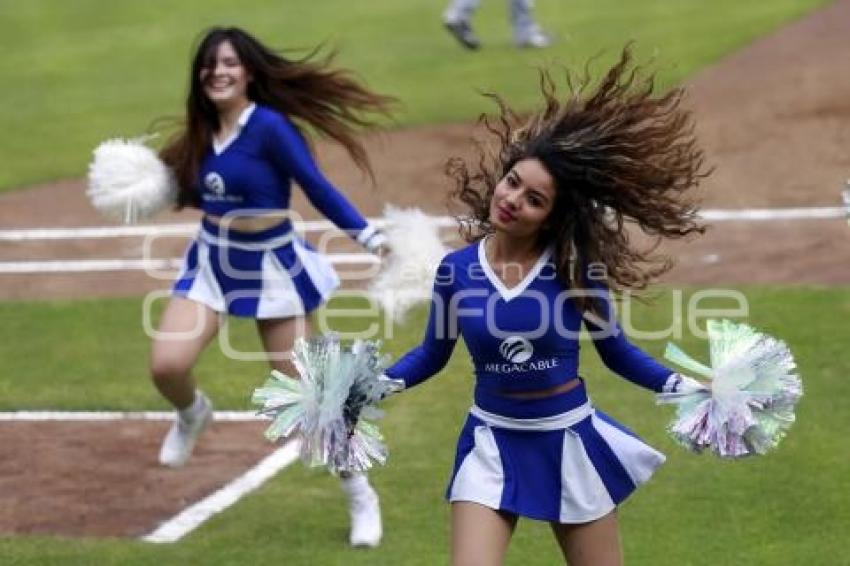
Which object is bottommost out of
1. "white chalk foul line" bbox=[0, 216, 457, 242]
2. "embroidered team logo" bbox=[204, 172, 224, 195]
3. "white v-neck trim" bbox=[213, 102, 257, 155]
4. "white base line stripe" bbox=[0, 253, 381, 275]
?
"white base line stripe" bbox=[0, 253, 381, 275]

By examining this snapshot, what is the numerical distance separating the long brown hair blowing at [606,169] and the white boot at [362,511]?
1798 mm

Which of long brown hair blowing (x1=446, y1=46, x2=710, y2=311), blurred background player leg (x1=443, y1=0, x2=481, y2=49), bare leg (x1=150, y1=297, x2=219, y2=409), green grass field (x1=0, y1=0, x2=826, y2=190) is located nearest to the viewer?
long brown hair blowing (x1=446, y1=46, x2=710, y2=311)

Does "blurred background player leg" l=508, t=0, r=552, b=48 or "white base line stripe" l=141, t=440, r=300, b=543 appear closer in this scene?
"white base line stripe" l=141, t=440, r=300, b=543

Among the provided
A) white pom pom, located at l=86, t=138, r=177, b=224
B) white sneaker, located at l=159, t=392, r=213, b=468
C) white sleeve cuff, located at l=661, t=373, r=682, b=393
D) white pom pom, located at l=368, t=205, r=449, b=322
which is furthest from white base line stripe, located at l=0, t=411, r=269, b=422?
white sleeve cuff, located at l=661, t=373, r=682, b=393

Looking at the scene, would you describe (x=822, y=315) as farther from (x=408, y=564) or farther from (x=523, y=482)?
(x=523, y=482)

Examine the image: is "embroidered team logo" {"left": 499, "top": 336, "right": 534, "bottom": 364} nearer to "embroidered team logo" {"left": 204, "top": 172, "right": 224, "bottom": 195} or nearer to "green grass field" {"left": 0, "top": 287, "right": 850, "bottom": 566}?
"green grass field" {"left": 0, "top": 287, "right": 850, "bottom": 566}

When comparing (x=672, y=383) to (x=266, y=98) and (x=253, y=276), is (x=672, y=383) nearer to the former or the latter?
(x=253, y=276)

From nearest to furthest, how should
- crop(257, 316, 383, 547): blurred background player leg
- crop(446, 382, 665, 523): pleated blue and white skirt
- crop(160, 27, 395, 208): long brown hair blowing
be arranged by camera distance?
1. crop(446, 382, 665, 523): pleated blue and white skirt
2. crop(257, 316, 383, 547): blurred background player leg
3. crop(160, 27, 395, 208): long brown hair blowing

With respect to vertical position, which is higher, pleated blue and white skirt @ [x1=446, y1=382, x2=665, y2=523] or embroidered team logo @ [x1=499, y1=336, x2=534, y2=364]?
embroidered team logo @ [x1=499, y1=336, x2=534, y2=364]

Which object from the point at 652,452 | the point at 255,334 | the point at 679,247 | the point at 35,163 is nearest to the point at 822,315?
the point at 679,247

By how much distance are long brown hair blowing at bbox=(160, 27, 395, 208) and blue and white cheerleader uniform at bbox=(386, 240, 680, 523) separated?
2502 millimetres

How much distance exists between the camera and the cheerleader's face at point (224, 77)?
7.89 m

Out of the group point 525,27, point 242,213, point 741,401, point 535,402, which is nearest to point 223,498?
point 242,213

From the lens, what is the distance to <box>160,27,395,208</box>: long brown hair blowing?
7.95 meters
